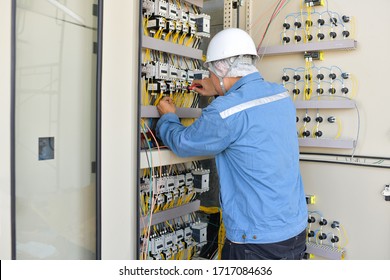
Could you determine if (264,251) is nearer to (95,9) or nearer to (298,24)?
(95,9)

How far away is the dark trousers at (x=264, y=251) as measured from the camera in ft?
5.19

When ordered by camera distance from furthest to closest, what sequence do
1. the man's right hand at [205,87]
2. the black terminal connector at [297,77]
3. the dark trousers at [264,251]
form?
the black terminal connector at [297,77] → the man's right hand at [205,87] → the dark trousers at [264,251]

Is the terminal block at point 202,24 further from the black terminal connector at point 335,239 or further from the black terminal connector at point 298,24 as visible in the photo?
the black terminal connector at point 335,239

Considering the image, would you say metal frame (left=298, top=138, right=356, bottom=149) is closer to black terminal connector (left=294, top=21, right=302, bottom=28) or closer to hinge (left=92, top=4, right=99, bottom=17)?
black terminal connector (left=294, top=21, right=302, bottom=28)

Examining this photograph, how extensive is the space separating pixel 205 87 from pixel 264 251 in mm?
823

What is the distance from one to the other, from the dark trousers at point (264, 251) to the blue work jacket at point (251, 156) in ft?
0.08

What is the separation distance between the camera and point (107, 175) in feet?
4.95

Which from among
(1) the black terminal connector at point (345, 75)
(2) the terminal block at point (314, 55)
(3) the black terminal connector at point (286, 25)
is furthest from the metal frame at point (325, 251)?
(3) the black terminal connector at point (286, 25)

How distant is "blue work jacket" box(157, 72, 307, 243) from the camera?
1571 millimetres

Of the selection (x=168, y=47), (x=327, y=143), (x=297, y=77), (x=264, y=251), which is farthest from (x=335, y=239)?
(x=168, y=47)

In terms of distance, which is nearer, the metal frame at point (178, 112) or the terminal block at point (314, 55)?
the metal frame at point (178, 112)

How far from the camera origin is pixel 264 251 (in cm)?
158

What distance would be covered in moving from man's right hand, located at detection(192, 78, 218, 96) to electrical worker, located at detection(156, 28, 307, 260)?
0.70ft

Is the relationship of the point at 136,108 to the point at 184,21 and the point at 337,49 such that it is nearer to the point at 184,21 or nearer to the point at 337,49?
the point at 184,21
